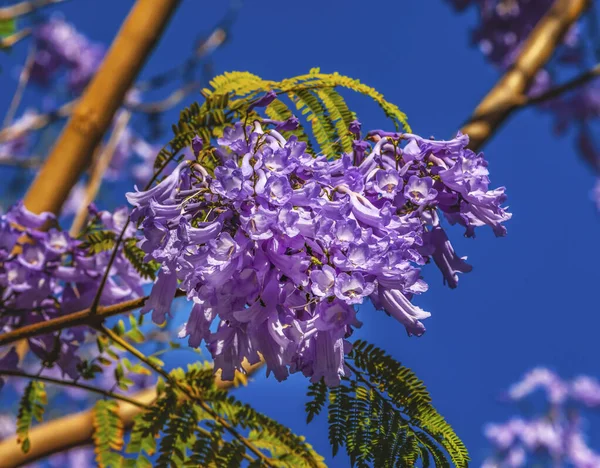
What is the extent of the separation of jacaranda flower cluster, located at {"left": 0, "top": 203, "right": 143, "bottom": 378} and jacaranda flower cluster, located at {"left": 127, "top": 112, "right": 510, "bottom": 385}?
0.59 meters

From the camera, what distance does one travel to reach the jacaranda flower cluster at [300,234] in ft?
2.52

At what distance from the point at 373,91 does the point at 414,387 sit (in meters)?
0.43

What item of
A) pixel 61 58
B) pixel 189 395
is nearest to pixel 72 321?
pixel 189 395

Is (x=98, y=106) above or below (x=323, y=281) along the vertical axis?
above

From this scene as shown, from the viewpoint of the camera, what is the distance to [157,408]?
1.27 metres

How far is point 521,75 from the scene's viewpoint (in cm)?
245

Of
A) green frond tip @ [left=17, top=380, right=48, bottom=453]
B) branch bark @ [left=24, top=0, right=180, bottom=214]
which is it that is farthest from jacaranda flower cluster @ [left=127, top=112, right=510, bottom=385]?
branch bark @ [left=24, top=0, right=180, bottom=214]

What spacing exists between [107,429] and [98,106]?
0.90m

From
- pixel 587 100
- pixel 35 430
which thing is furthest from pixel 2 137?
pixel 587 100

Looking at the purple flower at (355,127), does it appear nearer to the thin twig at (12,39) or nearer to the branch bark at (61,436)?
the branch bark at (61,436)

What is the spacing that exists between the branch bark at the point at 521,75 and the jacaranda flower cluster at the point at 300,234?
3.69 feet

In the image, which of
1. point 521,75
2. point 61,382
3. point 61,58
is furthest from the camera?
point 61,58

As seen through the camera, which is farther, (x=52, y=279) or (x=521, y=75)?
(x=521, y=75)

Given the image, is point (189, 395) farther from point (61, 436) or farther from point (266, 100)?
point (266, 100)
